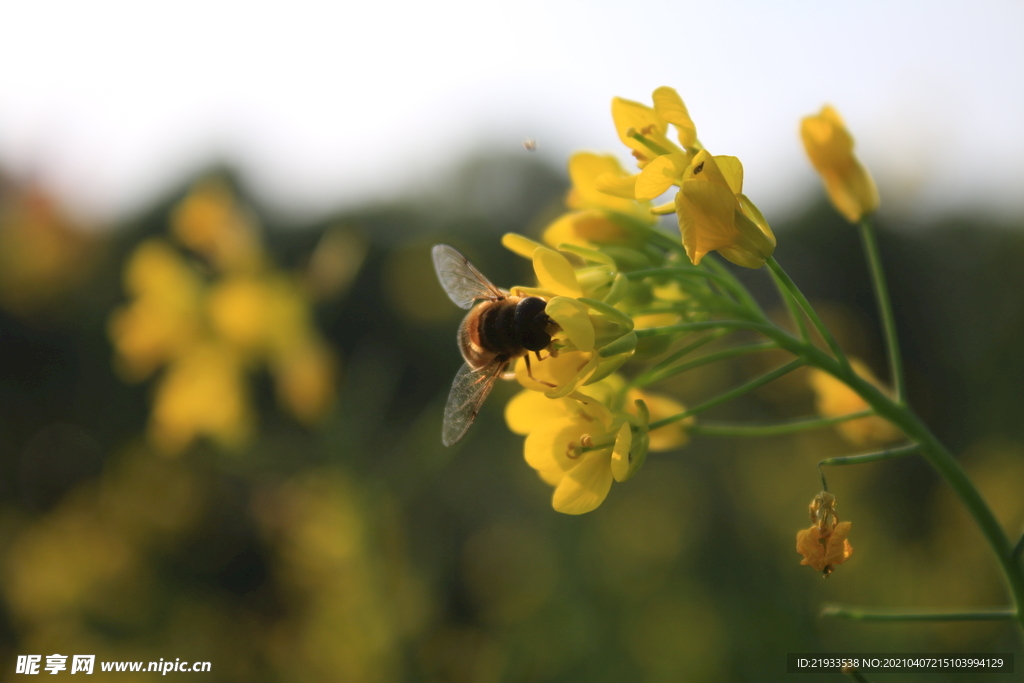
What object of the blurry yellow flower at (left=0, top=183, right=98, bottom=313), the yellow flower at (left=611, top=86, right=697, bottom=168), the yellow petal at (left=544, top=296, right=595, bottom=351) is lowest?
the yellow petal at (left=544, top=296, right=595, bottom=351)

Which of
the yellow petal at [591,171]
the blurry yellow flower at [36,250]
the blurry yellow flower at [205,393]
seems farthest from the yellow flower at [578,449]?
the blurry yellow flower at [36,250]

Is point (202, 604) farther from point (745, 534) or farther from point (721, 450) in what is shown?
point (721, 450)

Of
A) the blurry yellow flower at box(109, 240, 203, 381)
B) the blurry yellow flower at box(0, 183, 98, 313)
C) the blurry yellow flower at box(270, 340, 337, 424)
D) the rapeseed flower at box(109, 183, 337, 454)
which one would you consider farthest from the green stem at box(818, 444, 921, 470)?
the blurry yellow flower at box(0, 183, 98, 313)

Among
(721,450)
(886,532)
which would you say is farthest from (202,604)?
(886,532)

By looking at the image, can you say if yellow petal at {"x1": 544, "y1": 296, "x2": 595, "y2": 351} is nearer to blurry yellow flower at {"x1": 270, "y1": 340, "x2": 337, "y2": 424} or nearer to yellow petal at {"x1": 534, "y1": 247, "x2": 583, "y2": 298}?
yellow petal at {"x1": 534, "y1": 247, "x2": 583, "y2": 298}

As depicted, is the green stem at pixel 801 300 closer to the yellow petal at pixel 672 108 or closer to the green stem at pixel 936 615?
Answer: the yellow petal at pixel 672 108

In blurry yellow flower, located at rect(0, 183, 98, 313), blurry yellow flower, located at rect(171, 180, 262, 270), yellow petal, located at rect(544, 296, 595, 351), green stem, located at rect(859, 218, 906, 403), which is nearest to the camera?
yellow petal, located at rect(544, 296, 595, 351)

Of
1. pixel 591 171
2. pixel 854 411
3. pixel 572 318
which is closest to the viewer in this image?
pixel 572 318

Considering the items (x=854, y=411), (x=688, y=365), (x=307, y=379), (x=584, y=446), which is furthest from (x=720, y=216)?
(x=307, y=379)

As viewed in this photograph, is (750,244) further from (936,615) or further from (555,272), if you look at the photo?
(936,615)
